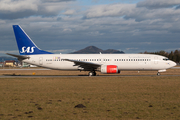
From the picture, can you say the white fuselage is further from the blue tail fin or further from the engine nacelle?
the engine nacelle

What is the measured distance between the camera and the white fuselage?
39625 millimetres

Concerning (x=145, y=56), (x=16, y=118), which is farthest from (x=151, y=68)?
(x=16, y=118)

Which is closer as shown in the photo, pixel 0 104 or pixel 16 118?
pixel 16 118

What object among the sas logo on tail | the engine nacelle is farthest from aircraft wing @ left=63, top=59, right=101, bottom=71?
the sas logo on tail

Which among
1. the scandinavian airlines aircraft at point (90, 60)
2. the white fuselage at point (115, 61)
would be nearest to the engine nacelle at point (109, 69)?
the scandinavian airlines aircraft at point (90, 60)

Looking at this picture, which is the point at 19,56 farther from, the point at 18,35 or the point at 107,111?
the point at 107,111

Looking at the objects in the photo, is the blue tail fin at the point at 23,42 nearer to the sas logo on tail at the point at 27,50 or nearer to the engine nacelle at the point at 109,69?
the sas logo on tail at the point at 27,50

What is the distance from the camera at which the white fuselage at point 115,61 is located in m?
39.6

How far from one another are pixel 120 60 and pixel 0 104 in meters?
28.5

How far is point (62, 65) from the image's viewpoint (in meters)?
41.1

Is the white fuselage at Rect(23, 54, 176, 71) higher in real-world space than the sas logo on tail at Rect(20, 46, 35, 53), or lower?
lower

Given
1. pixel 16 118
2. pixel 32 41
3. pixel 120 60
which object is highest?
pixel 32 41

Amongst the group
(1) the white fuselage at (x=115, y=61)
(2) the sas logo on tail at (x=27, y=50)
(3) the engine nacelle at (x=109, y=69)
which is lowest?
(3) the engine nacelle at (x=109, y=69)

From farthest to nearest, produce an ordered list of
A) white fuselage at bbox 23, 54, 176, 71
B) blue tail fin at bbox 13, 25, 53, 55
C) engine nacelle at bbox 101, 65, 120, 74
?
blue tail fin at bbox 13, 25, 53, 55 → white fuselage at bbox 23, 54, 176, 71 → engine nacelle at bbox 101, 65, 120, 74
